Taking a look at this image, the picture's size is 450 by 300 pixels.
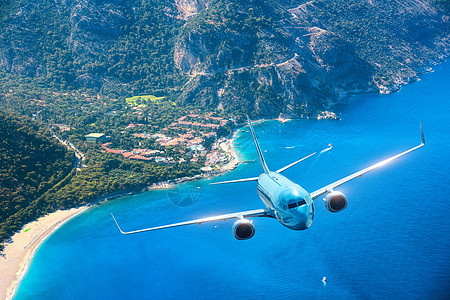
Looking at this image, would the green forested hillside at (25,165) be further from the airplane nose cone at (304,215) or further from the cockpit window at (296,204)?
the airplane nose cone at (304,215)

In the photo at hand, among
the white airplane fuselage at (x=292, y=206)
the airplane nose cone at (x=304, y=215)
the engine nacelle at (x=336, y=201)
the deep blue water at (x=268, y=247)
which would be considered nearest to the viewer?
the airplane nose cone at (x=304, y=215)

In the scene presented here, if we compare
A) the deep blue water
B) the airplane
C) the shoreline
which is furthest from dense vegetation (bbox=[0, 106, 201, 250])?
the airplane

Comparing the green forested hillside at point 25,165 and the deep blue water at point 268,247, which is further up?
the green forested hillside at point 25,165

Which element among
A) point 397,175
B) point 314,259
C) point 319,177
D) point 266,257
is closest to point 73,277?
point 266,257

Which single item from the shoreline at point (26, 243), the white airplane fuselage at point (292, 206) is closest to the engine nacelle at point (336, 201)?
the white airplane fuselage at point (292, 206)

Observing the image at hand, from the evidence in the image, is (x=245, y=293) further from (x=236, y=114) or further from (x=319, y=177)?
(x=236, y=114)

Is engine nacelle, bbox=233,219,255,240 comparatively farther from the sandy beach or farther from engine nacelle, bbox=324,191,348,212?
the sandy beach

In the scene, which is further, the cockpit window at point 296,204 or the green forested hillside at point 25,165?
the green forested hillside at point 25,165
